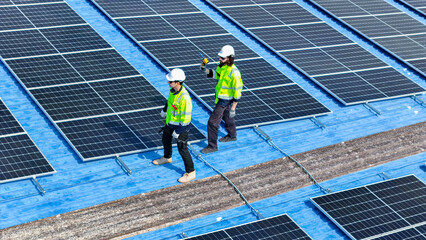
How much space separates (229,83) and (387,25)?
441 inches

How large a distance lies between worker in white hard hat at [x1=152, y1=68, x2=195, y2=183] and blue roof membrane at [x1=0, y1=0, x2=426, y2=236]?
53 centimetres

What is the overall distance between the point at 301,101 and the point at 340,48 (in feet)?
14.7

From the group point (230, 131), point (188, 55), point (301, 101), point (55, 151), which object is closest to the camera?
point (55, 151)

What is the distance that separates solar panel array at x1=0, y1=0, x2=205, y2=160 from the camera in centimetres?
1898

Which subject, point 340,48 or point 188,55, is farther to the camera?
point 340,48

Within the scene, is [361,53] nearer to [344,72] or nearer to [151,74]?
[344,72]

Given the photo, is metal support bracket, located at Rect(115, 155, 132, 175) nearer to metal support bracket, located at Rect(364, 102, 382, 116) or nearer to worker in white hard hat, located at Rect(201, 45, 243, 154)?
worker in white hard hat, located at Rect(201, 45, 243, 154)

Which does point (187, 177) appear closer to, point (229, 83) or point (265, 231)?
point (265, 231)

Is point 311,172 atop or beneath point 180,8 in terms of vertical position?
beneath

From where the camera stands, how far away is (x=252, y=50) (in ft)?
80.9

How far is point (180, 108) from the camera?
17766 mm

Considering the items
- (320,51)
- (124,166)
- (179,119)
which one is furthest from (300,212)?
(320,51)

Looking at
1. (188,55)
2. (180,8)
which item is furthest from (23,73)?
(180,8)

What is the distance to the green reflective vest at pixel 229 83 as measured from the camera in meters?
19.2
